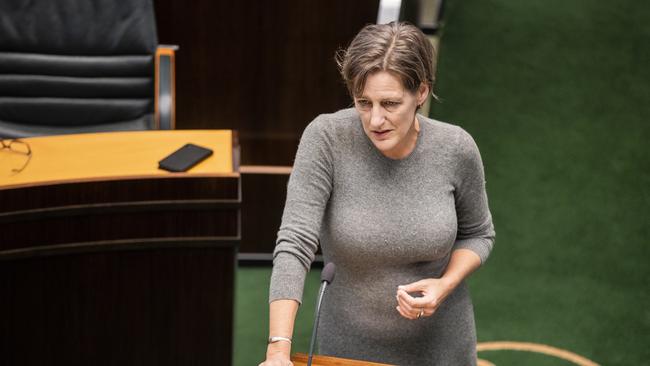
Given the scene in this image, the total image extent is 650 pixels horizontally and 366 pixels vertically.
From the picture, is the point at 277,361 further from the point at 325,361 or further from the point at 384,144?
the point at 384,144

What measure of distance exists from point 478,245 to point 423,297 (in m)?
0.21

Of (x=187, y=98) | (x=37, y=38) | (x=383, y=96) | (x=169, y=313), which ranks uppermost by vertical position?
(x=383, y=96)

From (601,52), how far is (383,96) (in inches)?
119

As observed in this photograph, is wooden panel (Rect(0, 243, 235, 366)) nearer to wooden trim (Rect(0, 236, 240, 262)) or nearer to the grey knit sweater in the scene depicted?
wooden trim (Rect(0, 236, 240, 262))

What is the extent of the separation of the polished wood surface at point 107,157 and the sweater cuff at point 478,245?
65 centimetres

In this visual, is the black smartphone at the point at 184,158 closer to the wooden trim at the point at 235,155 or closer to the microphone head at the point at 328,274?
the wooden trim at the point at 235,155

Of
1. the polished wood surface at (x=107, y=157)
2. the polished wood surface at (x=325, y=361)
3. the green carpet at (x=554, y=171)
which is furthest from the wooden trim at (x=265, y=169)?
the polished wood surface at (x=325, y=361)

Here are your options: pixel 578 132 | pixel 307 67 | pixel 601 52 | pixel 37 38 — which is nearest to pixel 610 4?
pixel 601 52

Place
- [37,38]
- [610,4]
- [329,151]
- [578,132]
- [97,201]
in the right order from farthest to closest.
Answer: [610,4] < [578,132] < [37,38] < [97,201] < [329,151]

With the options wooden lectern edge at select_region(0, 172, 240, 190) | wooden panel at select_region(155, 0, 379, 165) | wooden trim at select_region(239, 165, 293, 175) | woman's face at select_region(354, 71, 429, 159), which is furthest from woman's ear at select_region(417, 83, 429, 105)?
Result: wooden trim at select_region(239, 165, 293, 175)

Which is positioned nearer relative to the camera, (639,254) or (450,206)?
(450,206)

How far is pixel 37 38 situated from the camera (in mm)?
2631

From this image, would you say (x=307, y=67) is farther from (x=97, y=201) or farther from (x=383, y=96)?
(x=383, y=96)

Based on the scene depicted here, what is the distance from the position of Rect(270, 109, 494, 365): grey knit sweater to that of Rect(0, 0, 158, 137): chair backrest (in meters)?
1.23
